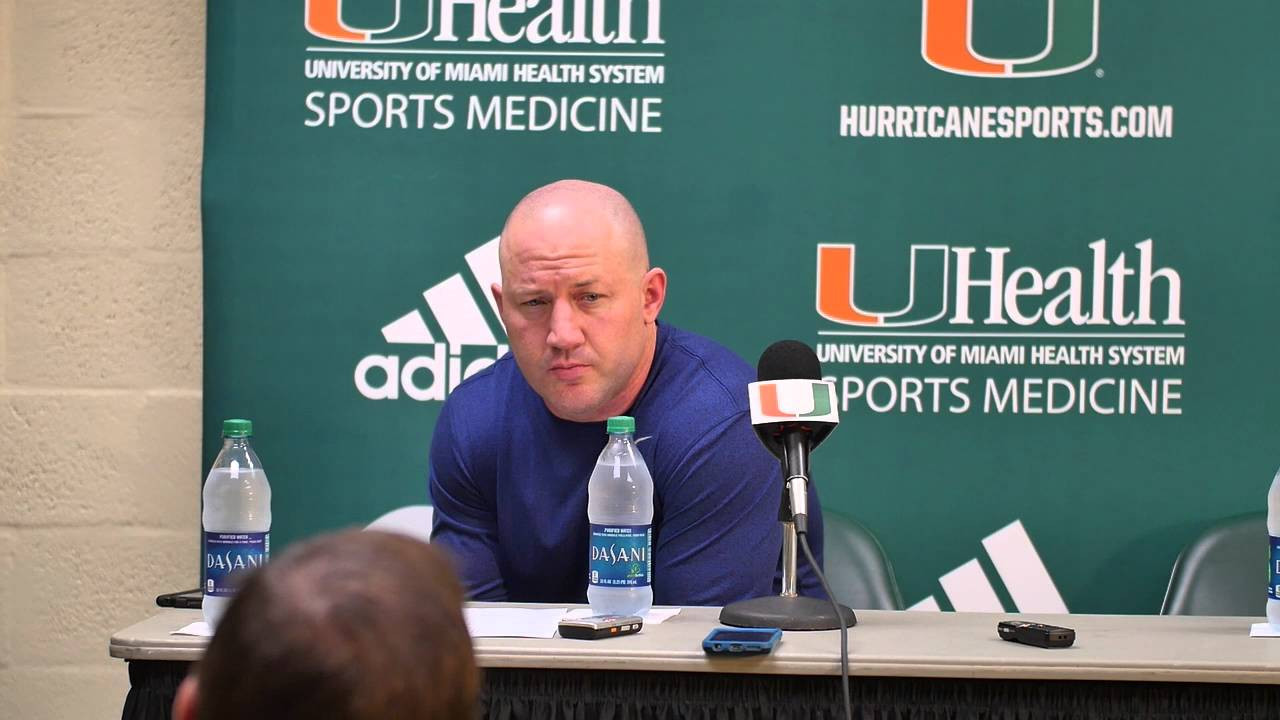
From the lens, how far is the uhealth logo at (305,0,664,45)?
3.00 metres

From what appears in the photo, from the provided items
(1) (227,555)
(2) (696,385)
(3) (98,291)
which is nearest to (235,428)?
(1) (227,555)

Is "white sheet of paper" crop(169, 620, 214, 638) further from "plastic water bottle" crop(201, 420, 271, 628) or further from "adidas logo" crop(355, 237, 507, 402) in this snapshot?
"adidas logo" crop(355, 237, 507, 402)

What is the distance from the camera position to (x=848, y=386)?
298 cm

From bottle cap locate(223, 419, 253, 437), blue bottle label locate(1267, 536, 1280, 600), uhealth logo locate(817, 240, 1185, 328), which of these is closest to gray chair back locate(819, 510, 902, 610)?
uhealth logo locate(817, 240, 1185, 328)

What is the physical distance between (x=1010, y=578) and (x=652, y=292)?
1.13 meters

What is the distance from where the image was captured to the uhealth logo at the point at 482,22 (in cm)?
300

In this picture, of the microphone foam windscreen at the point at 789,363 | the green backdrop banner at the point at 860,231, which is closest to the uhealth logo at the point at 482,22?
the green backdrop banner at the point at 860,231

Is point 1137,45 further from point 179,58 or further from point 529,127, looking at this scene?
point 179,58

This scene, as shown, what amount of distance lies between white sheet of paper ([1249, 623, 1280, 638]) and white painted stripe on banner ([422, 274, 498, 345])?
1.73 meters

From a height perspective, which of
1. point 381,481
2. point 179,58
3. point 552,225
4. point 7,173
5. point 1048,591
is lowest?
point 1048,591

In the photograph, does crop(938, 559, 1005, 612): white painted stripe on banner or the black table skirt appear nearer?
the black table skirt

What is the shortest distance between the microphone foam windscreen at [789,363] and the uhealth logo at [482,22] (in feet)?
4.81

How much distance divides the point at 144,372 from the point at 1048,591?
6.96 feet

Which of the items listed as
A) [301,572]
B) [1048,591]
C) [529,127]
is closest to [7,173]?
[529,127]
